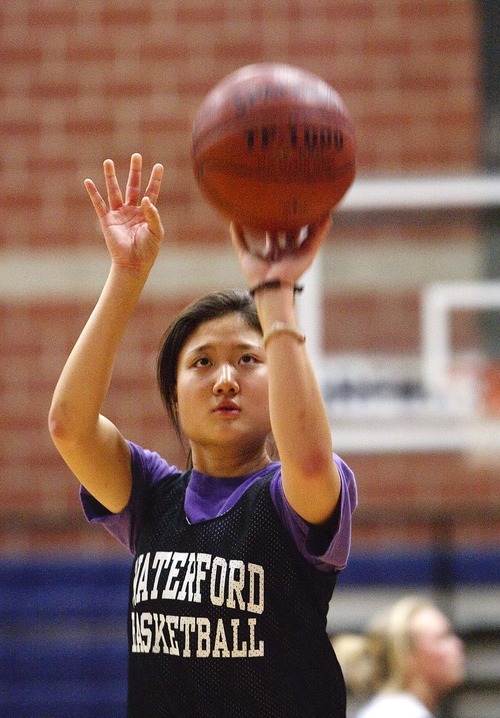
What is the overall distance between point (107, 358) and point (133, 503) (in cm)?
27

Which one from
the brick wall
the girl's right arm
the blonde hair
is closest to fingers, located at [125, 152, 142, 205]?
the girl's right arm

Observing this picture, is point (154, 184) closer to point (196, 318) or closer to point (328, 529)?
point (196, 318)

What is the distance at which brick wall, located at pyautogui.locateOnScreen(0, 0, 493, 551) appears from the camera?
5223 mm

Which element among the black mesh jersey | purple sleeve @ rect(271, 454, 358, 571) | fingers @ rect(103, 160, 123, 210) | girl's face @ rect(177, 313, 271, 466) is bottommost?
the black mesh jersey

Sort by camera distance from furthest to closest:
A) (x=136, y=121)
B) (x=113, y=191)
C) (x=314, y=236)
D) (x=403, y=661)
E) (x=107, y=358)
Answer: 1. (x=136, y=121)
2. (x=403, y=661)
3. (x=113, y=191)
4. (x=107, y=358)
5. (x=314, y=236)

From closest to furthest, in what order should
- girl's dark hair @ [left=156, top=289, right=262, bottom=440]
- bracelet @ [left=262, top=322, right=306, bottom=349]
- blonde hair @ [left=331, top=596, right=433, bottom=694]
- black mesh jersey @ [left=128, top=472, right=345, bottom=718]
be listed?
bracelet @ [left=262, top=322, right=306, bottom=349], black mesh jersey @ [left=128, top=472, right=345, bottom=718], girl's dark hair @ [left=156, top=289, right=262, bottom=440], blonde hair @ [left=331, top=596, right=433, bottom=694]

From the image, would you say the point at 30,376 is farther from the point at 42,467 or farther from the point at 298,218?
the point at 298,218

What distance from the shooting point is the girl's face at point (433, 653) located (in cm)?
370

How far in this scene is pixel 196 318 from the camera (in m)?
1.82

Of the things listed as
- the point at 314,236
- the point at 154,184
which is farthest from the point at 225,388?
the point at 154,184

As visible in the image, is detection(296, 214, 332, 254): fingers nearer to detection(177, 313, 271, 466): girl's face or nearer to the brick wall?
detection(177, 313, 271, 466): girl's face

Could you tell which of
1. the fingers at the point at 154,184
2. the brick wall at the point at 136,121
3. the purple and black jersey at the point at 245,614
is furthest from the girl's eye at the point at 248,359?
the brick wall at the point at 136,121

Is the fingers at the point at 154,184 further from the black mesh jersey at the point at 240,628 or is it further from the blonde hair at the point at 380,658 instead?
the blonde hair at the point at 380,658

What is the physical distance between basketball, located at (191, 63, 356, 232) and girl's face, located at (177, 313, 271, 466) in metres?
0.21
